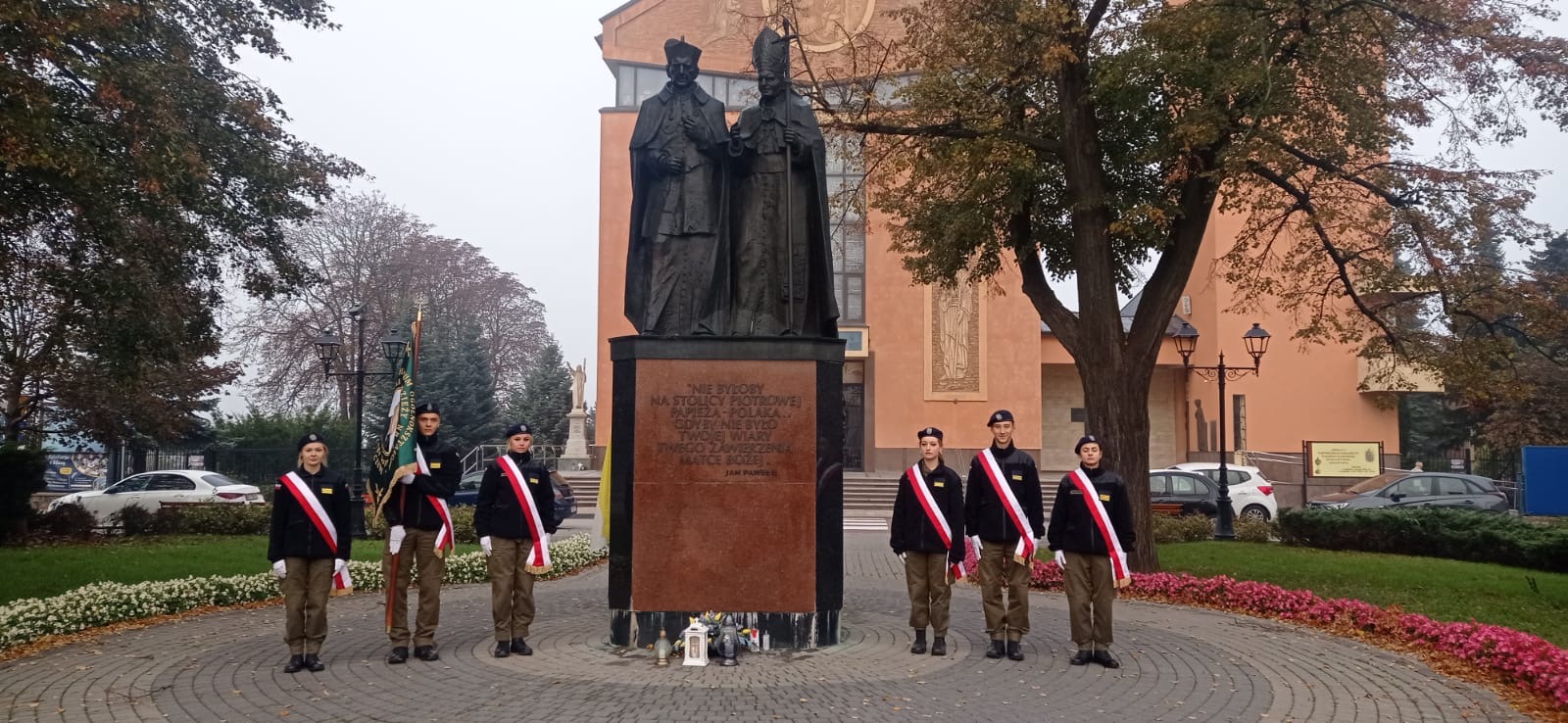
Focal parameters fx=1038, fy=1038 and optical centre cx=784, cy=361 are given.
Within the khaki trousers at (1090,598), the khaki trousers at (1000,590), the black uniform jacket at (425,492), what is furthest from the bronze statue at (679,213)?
the khaki trousers at (1090,598)

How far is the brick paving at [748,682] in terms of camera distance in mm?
6344

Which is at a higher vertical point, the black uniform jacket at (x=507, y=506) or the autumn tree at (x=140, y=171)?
the autumn tree at (x=140, y=171)

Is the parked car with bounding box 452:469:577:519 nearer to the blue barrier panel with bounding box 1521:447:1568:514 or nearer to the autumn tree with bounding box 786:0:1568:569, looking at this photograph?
the autumn tree with bounding box 786:0:1568:569

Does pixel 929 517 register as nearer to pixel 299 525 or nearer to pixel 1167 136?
pixel 299 525

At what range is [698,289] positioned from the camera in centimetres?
845

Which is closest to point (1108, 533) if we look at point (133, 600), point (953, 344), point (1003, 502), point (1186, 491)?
point (1003, 502)

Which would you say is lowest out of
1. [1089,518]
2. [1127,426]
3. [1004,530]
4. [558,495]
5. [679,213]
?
[558,495]

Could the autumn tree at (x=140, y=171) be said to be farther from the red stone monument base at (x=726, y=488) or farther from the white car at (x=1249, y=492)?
the white car at (x=1249, y=492)

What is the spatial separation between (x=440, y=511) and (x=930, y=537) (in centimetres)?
378

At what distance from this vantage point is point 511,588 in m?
8.06

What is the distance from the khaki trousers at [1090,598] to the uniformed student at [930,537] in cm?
88

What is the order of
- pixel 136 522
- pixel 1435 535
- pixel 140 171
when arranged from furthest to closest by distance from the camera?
pixel 136 522
pixel 1435 535
pixel 140 171

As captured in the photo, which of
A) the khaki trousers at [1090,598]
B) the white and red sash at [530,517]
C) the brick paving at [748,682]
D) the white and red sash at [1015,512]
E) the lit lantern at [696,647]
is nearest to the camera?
the brick paving at [748,682]

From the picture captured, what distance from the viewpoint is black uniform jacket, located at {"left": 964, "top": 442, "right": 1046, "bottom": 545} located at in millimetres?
8047
